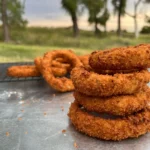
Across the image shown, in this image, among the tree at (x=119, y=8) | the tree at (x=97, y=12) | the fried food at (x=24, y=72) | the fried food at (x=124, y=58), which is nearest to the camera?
the fried food at (x=124, y=58)

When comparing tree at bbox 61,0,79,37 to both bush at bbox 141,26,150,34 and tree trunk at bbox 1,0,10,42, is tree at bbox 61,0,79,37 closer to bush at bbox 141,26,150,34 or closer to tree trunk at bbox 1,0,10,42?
tree trunk at bbox 1,0,10,42

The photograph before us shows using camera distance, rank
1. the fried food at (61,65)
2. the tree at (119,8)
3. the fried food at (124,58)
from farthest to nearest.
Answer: the tree at (119,8), the fried food at (61,65), the fried food at (124,58)

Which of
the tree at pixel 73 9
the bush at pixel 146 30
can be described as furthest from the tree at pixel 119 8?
the tree at pixel 73 9

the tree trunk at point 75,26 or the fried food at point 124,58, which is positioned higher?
the fried food at point 124,58

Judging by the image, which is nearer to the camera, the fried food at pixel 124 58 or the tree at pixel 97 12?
the fried food at pixel 124 58

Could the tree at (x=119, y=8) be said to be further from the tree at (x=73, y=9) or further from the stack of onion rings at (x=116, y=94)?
the stack of onion rings at (x=116, y=94)

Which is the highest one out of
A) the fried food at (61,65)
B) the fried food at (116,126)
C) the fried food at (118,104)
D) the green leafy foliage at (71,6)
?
the green leafy foliage at (71,6)
